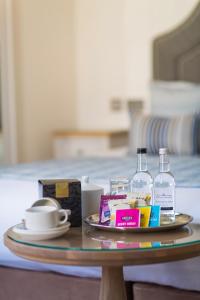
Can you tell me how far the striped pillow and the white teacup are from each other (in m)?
1.88

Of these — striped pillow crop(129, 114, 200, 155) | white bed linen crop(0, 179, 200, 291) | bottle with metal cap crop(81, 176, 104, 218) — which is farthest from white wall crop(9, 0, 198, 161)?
bottle with metal cap crop(81, 176, 104, 218)

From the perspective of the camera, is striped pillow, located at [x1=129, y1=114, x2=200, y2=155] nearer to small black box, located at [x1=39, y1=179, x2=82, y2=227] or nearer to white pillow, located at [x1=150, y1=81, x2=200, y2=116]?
white pillow, located at [x1=150, y1=81, x2=200, y2=116]

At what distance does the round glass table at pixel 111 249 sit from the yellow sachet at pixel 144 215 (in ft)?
0.13

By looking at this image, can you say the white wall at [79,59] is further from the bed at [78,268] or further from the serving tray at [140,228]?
the serving tray at [140,228]

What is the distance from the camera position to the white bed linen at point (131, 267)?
170 cm

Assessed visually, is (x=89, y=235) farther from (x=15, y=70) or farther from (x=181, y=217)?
(x=15, y=70)

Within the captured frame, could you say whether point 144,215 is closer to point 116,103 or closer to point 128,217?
point 128,217

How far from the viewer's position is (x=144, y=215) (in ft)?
4.98

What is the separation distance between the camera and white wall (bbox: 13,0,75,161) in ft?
13.2

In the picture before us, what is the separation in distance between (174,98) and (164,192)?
6.68ft

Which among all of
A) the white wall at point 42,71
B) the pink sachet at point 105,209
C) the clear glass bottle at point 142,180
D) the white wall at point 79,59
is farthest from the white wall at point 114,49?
the pink sachet at point 105,209

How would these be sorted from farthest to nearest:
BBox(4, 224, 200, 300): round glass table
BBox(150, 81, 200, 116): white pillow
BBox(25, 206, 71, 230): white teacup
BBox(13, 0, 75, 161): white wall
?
BBox(13, 0, 75, 161): white wall < BBox(150, 81, 200, 116): white pillow < BBox(25, 206, 71, 230): white teacup < BBox(4, 224, 200, 300): round glass table

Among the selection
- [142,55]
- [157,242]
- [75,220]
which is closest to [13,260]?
[75,220]

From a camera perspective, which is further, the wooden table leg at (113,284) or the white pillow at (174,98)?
the white pillow at (174,98)
